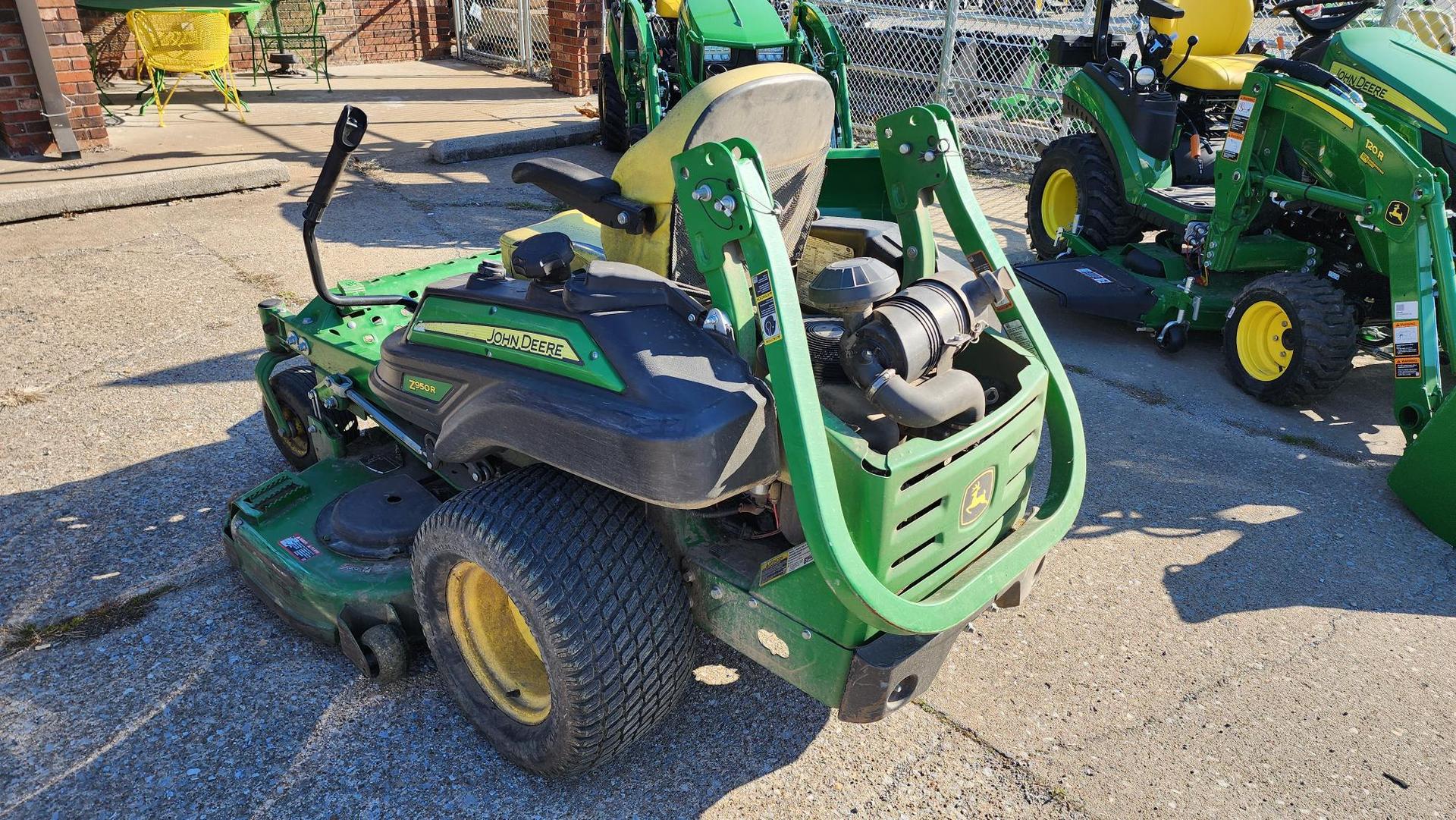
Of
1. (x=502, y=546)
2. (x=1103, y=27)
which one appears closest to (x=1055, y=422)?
(x=502, y=546)

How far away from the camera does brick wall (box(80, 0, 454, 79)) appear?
33.4 ft

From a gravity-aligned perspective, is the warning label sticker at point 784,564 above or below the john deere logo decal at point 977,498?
below

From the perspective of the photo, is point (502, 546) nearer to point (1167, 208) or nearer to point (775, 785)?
point (775, 785)

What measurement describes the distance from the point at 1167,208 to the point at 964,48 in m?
4.79

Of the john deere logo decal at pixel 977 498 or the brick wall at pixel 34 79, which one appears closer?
the john deere logo decal at pixel 977 498

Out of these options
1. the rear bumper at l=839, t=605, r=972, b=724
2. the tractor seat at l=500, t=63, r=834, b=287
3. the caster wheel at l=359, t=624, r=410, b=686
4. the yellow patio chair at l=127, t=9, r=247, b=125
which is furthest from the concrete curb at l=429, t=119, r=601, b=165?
the rear bumper at l=839, t=605, r=972, b=724

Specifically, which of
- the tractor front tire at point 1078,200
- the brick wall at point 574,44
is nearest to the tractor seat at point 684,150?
the tractor front tire at point 1078,200

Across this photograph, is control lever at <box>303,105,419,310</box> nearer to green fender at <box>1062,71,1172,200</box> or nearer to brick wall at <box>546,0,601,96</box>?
green fender at <box>1062,71,1172,200</box>

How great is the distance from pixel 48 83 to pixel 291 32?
483 cm

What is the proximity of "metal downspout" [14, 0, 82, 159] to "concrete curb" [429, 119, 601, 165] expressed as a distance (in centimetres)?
250

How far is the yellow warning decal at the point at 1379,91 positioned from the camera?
4566 millimetres

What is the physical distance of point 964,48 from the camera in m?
9.55

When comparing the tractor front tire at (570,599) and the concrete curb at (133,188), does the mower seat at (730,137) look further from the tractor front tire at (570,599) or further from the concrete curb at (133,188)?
the concrete curb at (133,188)

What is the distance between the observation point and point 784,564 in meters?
2.21
